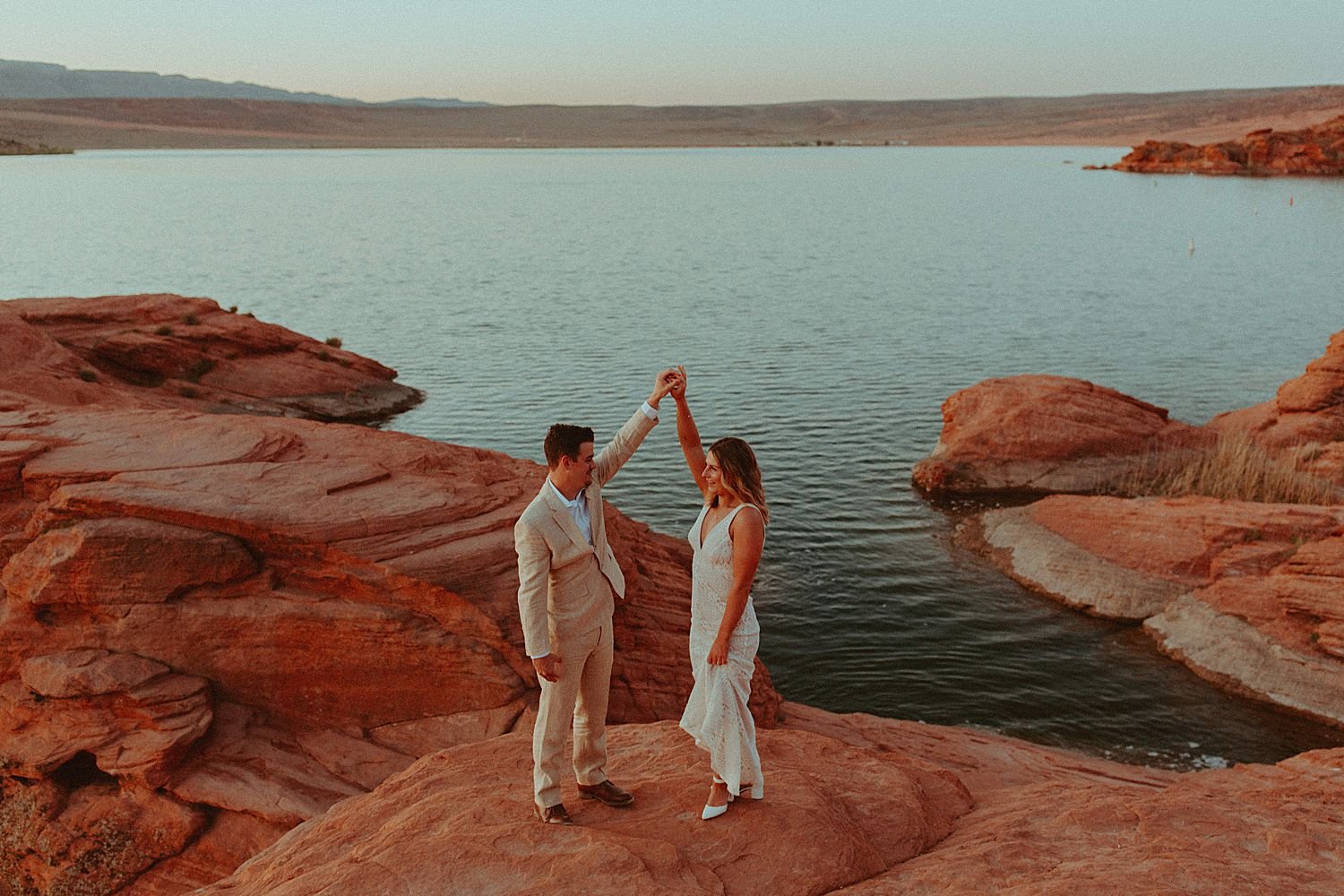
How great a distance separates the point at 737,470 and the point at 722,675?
145 centimetres

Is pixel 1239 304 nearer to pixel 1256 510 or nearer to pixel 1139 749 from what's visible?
pixel 1256 510

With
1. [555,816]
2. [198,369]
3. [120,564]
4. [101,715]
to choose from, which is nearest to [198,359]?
[198,369]

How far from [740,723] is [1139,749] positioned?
10628mm

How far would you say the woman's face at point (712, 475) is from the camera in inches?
283

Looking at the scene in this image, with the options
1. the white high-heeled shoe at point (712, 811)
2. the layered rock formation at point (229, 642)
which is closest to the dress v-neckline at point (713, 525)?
the white high-heeled shoe at point (712, 811)

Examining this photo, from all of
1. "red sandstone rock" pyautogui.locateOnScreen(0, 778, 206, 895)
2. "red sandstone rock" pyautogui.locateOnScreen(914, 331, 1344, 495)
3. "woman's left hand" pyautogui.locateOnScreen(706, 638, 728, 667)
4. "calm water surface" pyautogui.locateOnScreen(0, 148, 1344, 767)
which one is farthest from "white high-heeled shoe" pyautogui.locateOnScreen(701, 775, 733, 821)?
"red sandstone rock" pyautogui.locateOnScreen(914, 331, 1344, 495)

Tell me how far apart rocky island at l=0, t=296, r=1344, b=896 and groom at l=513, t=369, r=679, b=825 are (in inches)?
14.7

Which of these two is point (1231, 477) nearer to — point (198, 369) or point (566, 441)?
point (566, 441)

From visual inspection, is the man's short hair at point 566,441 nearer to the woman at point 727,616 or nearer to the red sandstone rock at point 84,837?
the woman at point 727,616

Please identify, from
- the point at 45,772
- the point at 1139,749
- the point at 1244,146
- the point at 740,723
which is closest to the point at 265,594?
the point at 45,772

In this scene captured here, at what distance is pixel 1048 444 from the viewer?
26094 millimetres

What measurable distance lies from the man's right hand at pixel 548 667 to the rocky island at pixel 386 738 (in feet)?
3.43

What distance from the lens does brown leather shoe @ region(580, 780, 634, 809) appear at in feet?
25.4

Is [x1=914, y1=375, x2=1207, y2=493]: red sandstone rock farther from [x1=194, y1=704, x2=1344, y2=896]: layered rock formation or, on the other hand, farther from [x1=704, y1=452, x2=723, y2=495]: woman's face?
[x1=704, y1=452, x2=723, y2=495]: woman's face
